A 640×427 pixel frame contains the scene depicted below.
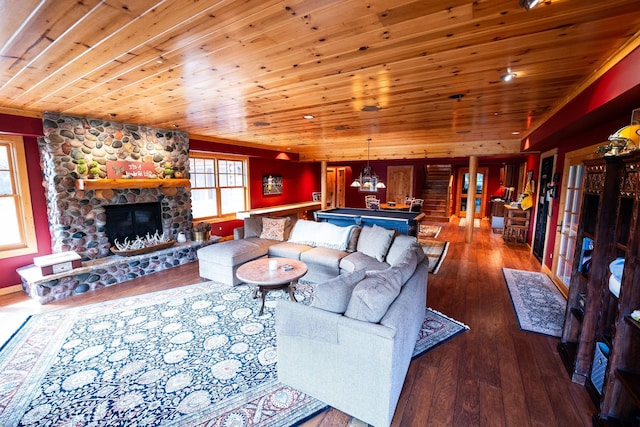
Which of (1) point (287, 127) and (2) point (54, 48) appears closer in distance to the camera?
(2) point (54, 48)

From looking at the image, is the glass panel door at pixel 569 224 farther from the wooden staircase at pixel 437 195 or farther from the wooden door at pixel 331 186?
the wooden door at pixel 331 186

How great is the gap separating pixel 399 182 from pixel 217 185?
677cm

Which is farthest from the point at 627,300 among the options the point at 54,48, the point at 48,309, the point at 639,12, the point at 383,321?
the point at 48,309

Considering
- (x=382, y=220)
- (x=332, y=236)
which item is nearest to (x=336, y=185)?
(x=382, y=220)

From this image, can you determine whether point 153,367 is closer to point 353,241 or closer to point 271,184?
point 353,241

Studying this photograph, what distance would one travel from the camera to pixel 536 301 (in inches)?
143

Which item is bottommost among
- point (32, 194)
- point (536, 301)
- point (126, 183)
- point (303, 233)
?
point (536, 301)

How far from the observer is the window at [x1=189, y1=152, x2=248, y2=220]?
20.7 ft

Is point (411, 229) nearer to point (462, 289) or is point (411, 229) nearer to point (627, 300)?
point (462, 289)

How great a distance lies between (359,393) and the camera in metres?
1.78

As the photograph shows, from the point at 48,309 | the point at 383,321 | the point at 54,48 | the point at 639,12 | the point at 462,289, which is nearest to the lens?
the point at 639,12

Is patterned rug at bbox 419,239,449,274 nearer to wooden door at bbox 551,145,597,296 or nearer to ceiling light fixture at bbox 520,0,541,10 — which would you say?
wooden door at bbox 551,145,597,296

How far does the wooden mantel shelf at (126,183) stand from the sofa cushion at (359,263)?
3.42m

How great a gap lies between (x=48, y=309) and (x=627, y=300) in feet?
17.7
